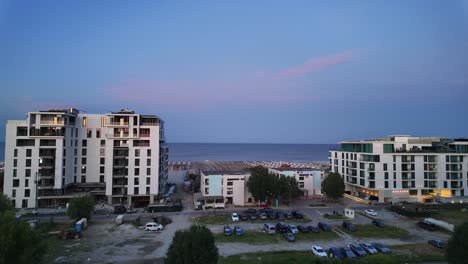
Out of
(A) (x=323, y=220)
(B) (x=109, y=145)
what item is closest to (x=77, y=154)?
(B) (x=109, y=145)

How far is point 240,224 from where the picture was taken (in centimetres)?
4822

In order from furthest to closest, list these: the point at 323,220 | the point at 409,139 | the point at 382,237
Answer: the point at 409,139 → the point at 323,220 → the point at 382,237

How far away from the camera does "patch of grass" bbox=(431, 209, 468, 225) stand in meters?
50.9

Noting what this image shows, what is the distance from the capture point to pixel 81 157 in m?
66.2

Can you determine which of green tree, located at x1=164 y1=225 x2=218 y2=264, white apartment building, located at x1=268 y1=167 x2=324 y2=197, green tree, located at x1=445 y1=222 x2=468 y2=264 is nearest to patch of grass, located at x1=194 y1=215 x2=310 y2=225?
white apartment building, located at x1=268 y1=167 x2=324 y2=197

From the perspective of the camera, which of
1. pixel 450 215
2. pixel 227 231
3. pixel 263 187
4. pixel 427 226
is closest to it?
pixel 227 231

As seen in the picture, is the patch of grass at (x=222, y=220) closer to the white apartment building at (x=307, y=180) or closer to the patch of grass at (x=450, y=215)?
the white apartment building at (x=307, y=180)

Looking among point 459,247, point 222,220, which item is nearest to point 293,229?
point 222,220

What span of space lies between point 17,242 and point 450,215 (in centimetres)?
6572

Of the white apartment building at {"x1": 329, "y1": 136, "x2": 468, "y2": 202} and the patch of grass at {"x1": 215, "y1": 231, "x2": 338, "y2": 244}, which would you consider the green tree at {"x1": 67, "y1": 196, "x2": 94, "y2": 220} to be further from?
the white apartment building at {"x1": 329, "y1": 136, "x2": 468, "y2": 202}

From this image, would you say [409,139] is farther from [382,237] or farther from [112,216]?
[112,216]

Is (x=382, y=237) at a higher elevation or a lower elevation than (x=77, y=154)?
lower

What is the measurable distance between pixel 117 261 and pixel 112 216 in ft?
80.0

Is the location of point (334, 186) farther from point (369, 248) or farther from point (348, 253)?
point (348, 253)
